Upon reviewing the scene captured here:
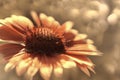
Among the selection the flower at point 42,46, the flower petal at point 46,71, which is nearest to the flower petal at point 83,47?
the flower at point 42,46

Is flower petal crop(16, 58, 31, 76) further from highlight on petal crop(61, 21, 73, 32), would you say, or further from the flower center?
highlight on petal crop(61, 21, 73, 32)

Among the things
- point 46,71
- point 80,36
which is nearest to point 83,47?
point 80,36

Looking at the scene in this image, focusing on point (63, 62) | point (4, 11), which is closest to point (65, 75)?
point (63, 62)

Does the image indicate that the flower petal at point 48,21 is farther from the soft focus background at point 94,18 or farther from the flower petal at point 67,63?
the flower petal at point 67,63

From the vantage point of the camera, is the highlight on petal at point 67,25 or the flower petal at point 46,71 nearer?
the flower petal at point 46,71

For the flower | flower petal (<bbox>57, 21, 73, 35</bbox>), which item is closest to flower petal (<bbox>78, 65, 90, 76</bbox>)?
the flower

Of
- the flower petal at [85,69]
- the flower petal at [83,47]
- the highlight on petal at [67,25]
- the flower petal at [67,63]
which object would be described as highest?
the highlight on petal at [67,25]

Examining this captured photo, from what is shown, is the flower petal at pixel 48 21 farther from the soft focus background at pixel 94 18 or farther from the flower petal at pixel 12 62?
the flower petal at pixel 12 62

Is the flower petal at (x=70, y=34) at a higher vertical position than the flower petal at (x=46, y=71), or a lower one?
higher
